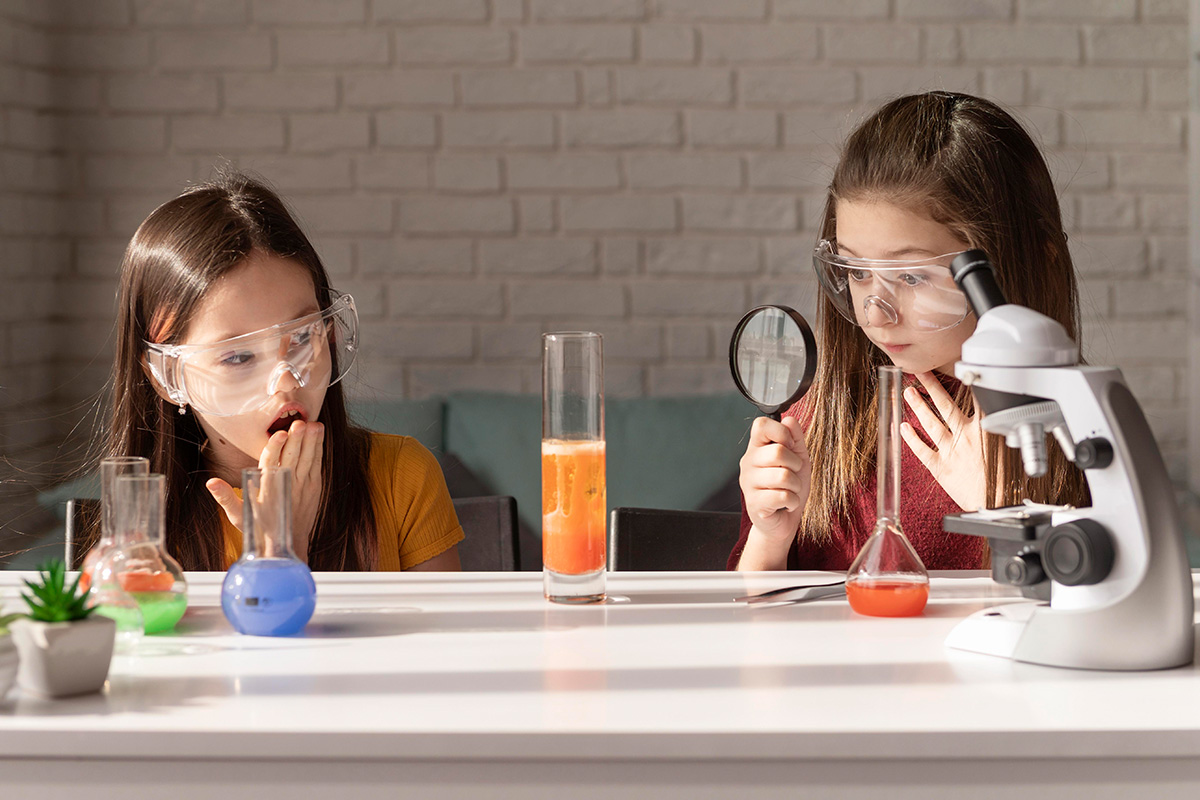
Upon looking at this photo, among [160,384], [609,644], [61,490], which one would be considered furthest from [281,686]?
[61,490]

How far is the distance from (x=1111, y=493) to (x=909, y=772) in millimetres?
256

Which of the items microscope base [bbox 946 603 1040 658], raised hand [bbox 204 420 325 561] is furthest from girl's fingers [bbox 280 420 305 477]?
microscope base [bbox 946 603 1040 658]

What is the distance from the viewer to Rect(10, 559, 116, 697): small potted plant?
70 cm

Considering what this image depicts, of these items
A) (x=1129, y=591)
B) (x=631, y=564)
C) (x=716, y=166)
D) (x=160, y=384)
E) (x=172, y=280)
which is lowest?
(x=631, y=564)

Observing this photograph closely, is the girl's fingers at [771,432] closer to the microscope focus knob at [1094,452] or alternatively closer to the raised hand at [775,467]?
the raised hand at [775,467]

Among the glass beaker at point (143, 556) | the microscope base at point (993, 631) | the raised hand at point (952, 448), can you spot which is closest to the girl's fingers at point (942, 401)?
the raised hand at point (952, 448)

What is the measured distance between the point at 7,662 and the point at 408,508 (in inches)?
36.4

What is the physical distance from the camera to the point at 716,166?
8.25ft

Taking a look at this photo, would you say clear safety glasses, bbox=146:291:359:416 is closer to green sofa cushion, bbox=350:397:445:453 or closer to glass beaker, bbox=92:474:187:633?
glass beaker, bbox=92:474:187:633

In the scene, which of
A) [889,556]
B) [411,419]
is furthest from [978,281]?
[411,419]

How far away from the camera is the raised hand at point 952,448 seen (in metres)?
1.35

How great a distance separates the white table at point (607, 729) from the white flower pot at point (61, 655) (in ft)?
0.04

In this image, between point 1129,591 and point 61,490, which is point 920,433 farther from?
point 61,490

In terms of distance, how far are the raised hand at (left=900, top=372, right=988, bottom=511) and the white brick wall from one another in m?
1.14
